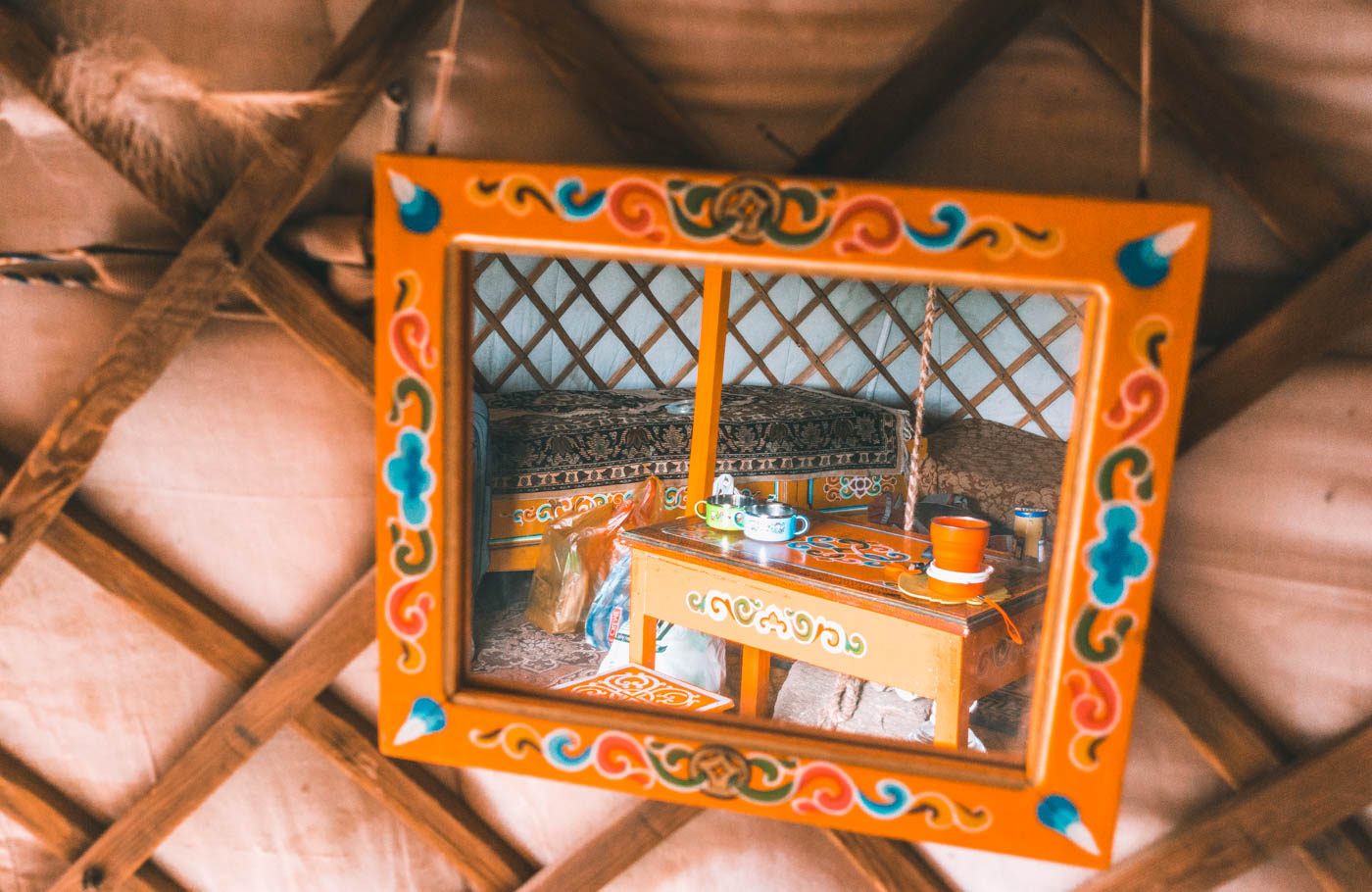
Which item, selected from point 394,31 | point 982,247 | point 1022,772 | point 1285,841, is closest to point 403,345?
point 394,31

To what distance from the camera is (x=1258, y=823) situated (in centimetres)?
71

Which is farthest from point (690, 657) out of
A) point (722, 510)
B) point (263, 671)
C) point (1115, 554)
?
point (1115, 554)

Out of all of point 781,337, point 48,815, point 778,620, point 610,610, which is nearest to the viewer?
point 48,815

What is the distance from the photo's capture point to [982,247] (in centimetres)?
55

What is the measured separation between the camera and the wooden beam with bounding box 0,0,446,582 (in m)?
0.68

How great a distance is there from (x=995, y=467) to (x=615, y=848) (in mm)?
1694

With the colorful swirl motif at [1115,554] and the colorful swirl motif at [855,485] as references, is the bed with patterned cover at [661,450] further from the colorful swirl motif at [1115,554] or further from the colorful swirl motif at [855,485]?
the colorful swirl motif at [1115,554]

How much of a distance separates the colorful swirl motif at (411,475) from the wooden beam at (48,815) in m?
0.53

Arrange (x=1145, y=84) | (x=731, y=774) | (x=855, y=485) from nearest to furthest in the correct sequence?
(x=1145, y=84)
(x=731, y=774)
(x=855, y=485)

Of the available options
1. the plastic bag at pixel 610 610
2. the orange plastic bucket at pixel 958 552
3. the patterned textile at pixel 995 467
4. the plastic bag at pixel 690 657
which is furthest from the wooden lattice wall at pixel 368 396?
the patterned textile at pixel 995 467

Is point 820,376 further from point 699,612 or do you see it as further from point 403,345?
point 403,345

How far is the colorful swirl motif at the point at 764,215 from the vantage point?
55 centimetres

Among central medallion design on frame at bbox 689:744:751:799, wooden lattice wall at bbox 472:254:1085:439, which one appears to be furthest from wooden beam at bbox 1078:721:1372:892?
wooden lattice wall at bbox 472:254:1085:439

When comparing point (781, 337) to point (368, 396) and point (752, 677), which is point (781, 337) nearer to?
point (752, 677)
